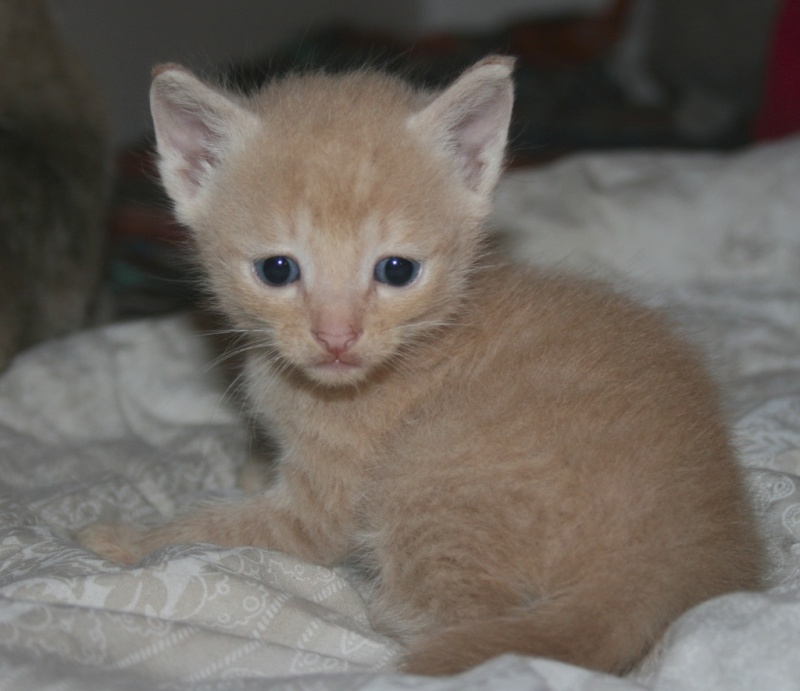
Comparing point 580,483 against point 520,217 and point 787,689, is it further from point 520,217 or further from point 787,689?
point 520,217

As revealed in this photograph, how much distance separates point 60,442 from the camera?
255 centimetres

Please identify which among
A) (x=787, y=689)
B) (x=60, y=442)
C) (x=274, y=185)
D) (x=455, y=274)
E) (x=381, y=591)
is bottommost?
(x=60, y=442)

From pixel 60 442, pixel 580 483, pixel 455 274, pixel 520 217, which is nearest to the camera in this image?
pixel 580 483

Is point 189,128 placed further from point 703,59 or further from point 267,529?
point 703,59

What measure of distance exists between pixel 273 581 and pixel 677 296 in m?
1.86

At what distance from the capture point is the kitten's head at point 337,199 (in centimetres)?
176

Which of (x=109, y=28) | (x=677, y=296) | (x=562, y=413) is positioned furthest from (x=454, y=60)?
(x=562, y=413)

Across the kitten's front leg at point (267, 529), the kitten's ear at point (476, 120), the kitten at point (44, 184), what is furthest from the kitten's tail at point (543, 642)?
the kitten at point (44, 184)

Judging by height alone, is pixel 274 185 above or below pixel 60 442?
above

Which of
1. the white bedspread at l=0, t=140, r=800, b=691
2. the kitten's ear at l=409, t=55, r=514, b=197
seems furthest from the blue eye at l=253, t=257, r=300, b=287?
the white bedspread at l=0, t=140, r=800, b=691

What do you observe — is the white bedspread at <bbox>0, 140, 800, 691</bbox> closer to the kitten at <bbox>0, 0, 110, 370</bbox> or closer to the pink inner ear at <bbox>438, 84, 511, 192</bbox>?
the kitten at <bbox>0, 0, 110, 370</bbox>

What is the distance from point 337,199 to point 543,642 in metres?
0.83

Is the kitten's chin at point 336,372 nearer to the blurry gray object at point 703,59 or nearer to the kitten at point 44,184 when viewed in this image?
the kitten at point 44,184

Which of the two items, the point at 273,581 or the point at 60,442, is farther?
the point at 60,442
